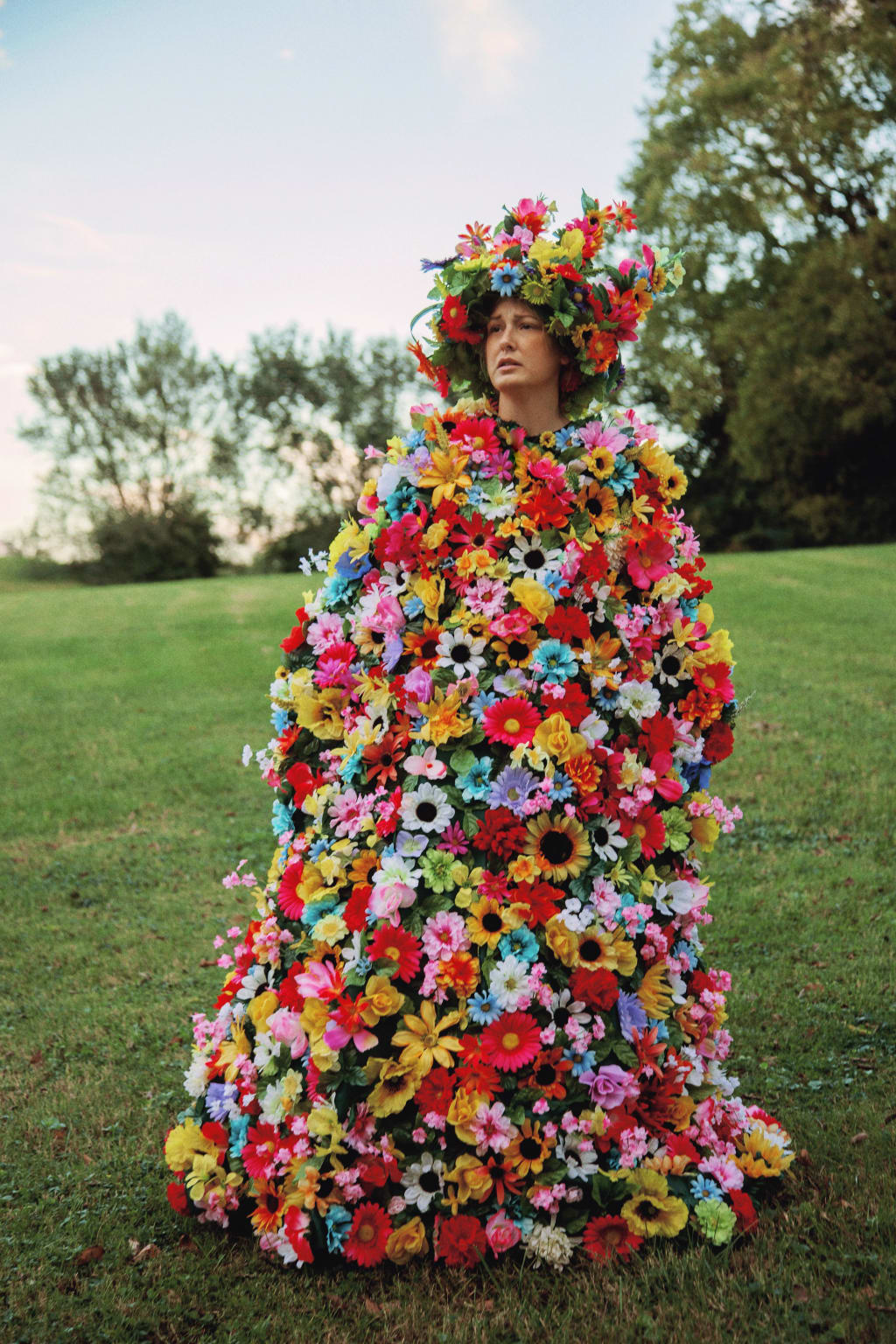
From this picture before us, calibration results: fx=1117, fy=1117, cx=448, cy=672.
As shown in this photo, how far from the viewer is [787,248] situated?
24.8 m

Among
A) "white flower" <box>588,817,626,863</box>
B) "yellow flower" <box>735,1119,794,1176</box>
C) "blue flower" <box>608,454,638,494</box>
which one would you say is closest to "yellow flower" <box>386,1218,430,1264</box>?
"yellow flower" <box>735,1119,794,1176</box>

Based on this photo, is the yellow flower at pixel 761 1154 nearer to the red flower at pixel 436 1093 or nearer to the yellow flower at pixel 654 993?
the yellow flower at pixel 654 993

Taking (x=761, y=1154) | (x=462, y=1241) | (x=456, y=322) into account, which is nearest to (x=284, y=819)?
(x=462, y=1241)

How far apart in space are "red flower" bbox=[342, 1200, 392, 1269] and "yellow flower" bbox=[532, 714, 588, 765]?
1.28m

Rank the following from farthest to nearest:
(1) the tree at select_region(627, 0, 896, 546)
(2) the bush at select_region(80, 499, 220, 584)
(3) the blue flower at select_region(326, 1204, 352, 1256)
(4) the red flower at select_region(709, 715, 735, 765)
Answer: (2) the bush at select_region(80, 499, 220, 584) < (1) the tree at select_region(627, 0, 896, 546) < (4) the red flower at select_region(709, 715, 735, 765) < (3) the blue flower at select_region(326, 1204, 352, 1256)

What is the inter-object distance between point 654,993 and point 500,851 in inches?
23.3

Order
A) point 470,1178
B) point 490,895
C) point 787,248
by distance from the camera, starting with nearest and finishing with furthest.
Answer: point 470,1178 < point 490,895 < point 787,248

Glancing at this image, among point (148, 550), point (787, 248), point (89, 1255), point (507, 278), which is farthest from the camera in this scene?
point (148, 550)

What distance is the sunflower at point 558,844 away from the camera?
303cm

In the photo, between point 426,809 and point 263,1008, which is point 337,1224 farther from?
point 426,809

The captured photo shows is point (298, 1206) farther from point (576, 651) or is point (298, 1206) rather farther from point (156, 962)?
point (156, 962)

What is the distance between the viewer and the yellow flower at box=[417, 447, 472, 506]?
330cm

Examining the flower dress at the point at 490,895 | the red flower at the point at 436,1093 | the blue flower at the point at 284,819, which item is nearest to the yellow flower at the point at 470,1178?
the flower dress at the point at 490,895

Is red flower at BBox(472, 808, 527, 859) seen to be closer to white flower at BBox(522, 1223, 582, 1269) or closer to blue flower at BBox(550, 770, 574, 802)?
blue flower at BBox(550, 770, 574, 802)
